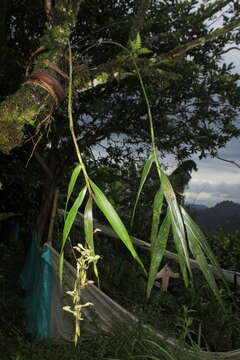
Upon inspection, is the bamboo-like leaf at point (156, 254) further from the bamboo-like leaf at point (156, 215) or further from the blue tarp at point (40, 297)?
the blue tarp at point (40, 297)

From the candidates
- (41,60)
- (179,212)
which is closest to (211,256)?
(179,212)

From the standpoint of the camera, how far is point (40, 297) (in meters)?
3.64

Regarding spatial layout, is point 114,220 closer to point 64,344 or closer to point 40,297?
point 64,344

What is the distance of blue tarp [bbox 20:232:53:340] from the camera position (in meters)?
3.60

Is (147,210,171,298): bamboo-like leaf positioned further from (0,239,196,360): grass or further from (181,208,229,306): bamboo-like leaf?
(0,239,196,360): grass

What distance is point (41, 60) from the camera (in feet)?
4.29

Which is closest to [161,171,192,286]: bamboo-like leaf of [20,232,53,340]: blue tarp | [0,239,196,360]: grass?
[0,239,196,360]: grass

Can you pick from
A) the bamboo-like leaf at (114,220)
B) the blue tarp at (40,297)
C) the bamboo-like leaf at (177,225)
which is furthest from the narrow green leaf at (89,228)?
the blue tarp at (40,297)

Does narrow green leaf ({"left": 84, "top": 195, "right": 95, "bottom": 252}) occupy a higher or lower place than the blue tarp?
higher

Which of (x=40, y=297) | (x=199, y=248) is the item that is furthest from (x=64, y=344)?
(x=199, y=248)

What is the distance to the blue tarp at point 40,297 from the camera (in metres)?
3.60

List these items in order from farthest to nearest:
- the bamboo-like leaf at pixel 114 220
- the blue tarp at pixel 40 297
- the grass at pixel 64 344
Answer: the blue tarp at pixel 40 297
the grass at pixel 64 344
the bamboo-like leaf at pixel 114 220

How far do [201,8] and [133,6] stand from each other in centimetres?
97

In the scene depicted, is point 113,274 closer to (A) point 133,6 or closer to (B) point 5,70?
(B) point 5,70
